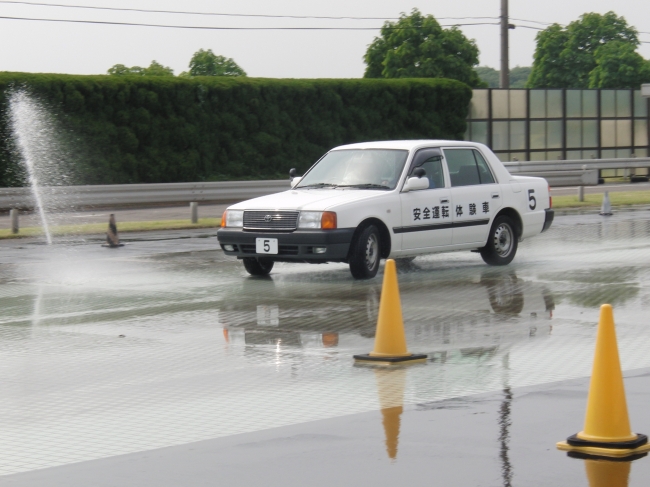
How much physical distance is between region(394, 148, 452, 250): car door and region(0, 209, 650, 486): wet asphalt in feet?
1.58

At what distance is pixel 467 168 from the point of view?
16.1m

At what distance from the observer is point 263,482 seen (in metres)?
5.52

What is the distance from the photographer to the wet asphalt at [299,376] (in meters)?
5.88

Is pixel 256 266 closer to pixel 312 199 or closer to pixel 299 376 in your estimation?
pixel 312 199

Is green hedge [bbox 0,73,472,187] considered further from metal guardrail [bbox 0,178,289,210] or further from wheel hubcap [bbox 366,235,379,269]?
wheel hubcap [bbox 366,235,379,269]

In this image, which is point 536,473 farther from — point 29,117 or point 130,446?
point 29,117

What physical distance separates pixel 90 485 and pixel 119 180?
29.3 meters

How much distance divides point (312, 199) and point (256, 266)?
123 cm

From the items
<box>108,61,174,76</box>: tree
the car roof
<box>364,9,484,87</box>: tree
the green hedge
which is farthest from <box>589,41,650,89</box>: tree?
the car roof

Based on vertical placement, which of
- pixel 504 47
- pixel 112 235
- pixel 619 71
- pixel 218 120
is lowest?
pixel 112 235

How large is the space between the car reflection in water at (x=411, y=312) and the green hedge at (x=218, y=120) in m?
19.5

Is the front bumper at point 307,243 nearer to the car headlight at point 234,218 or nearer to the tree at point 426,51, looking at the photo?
the car headlight at point 234,218

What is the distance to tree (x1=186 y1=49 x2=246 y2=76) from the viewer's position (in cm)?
13350

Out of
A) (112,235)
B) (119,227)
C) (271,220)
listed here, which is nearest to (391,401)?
(271,220)
